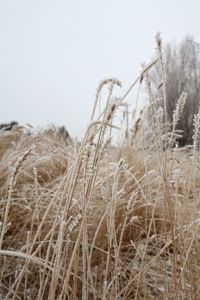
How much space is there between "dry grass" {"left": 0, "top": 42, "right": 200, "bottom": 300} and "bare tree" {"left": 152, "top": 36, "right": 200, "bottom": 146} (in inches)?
486

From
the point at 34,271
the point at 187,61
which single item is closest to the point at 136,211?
the point at 34,271

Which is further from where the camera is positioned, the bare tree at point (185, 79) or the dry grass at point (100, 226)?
the bare tree at point (185, 79)

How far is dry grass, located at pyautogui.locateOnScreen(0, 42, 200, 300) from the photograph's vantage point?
75cm

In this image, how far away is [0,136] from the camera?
3062 millimetres

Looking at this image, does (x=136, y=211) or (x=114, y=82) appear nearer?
(x=114, y=82)

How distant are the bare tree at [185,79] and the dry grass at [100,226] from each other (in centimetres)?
1234

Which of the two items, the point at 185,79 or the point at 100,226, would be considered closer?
the point at 100,226

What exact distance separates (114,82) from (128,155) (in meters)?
1.63

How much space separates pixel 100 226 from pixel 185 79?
48.2 ft

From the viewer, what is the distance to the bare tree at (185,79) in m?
14.9

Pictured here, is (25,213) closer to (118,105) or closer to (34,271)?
(34,271)

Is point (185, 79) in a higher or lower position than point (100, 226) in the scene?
higher

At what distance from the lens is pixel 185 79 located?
1553 centimetres

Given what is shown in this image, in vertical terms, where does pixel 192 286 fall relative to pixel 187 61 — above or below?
below
